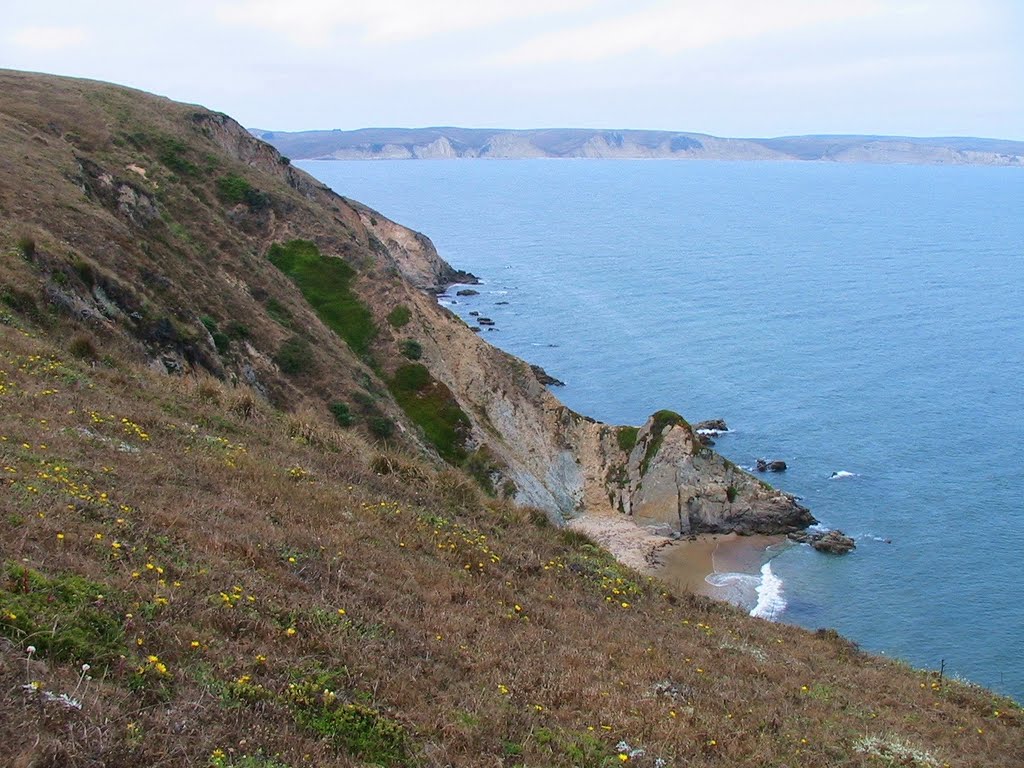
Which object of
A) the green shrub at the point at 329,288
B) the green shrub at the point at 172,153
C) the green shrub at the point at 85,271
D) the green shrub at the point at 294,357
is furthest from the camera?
the green shrub at the point at 172,153

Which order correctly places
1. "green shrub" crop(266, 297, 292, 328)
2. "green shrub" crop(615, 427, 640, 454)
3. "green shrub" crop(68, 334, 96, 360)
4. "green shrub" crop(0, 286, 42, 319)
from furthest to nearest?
"green shrub" crop(615, 427, 640, 454) < "green shrub" crop(266, 297, 292, 328) < "green shrub" crop(0, 286, 42, 319) < "green shrub" crop(68, 334, 96, 360)

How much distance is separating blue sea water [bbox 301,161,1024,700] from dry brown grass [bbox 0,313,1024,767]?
2489 cm

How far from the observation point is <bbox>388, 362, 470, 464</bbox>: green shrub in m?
49.6

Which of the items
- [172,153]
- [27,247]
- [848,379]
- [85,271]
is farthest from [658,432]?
[27,247]

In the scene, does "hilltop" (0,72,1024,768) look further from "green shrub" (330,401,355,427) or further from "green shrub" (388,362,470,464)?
"green shrub" (388,362,470,464)

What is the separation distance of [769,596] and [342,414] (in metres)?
25.7

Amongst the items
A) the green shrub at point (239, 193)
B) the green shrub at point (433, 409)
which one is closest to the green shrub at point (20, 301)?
the green shrub at point (433, 409)

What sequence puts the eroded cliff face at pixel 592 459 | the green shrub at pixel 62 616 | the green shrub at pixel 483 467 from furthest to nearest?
the eroded cliff face at pixel 592 459 → the green shrub at pixel 483 467 → the green shrub at pixel 62 616

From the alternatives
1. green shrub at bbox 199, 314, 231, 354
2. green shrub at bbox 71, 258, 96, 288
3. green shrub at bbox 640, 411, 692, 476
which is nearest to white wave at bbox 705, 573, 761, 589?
green shrub at bbox 640, 411, 692, 476

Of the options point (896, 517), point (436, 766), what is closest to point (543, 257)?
point (896, 517)

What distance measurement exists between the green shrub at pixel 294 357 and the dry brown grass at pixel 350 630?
62.0 feet

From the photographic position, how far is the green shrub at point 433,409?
49562 millimetres

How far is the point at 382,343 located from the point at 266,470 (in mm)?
37124

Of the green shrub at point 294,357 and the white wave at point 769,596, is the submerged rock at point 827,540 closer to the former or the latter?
the white wave at point 769,596
